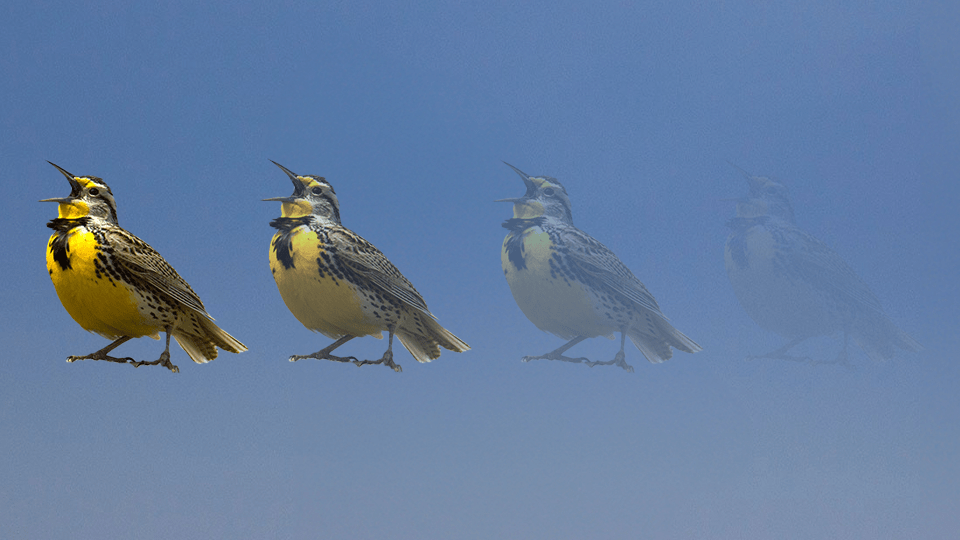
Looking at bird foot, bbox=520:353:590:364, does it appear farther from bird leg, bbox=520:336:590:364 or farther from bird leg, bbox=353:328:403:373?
bird leg, bbox=353:328:403:373

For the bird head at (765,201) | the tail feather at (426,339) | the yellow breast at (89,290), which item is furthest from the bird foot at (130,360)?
the bird head at (765,201)

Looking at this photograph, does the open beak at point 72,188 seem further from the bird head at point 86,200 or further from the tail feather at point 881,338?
the tail feather at point 881,338

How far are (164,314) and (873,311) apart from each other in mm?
6972

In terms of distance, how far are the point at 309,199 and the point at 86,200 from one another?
61.5 inches

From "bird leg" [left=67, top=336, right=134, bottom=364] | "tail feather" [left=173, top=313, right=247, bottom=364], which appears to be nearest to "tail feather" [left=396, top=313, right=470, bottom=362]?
"tail feather" [left=173, top=313, right=247, bottom=364]

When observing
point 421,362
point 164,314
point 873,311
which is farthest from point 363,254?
point 873,311

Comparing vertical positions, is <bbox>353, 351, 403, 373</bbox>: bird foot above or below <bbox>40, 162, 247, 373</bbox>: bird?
above

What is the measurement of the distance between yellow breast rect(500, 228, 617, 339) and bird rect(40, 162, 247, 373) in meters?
2.84

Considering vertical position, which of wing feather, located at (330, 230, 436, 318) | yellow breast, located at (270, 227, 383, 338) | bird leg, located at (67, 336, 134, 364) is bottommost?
bird leg, located at (67, 336, 134, 364)

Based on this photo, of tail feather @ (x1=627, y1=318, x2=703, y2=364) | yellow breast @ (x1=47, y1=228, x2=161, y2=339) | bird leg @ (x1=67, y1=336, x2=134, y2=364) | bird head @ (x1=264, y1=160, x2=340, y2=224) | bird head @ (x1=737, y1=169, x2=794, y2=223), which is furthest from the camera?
bird head @ (x1=737, y1=169, x2=794, y2=223)

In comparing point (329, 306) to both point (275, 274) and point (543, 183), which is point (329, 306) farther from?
point (543, 183)

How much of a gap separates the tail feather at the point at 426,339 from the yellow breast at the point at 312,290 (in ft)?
1.44

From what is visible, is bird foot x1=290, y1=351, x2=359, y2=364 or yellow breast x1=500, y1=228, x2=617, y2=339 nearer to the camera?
bird foot x1=290, y1=351, x2=359, y2=364

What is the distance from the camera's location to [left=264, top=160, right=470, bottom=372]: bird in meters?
6.62
